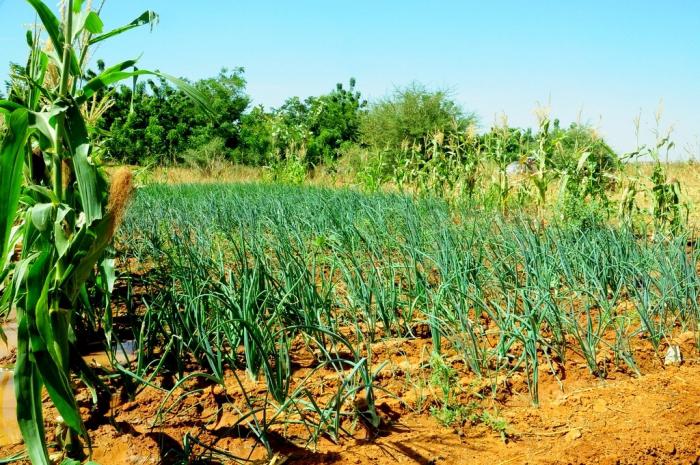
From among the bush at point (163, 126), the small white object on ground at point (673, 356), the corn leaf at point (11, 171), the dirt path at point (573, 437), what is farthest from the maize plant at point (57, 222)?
the bush at point (163, 126)

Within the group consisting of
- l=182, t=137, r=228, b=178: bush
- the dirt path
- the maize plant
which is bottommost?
the dirt path

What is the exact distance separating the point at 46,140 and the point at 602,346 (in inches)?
92.4

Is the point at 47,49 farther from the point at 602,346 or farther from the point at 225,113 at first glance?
the point at 225,113

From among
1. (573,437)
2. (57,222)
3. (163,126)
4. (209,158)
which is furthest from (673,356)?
(163,126)

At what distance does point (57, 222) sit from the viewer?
5.34ft

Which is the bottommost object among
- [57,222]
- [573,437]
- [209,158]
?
[573,437]

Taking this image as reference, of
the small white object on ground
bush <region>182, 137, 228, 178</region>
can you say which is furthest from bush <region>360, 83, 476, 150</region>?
the small white object on ground

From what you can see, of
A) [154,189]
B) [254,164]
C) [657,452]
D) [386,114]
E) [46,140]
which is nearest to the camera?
[46,140]

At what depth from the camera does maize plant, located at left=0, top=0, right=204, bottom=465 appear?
1.52 meters

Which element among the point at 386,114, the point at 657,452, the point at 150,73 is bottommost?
the point at 657,452

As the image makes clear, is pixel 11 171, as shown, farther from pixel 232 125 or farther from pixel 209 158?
pixel 232 125

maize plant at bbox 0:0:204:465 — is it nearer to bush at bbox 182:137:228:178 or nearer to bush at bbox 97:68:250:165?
bush at bbox 182:137:228:178

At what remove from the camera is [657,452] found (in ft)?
6.33

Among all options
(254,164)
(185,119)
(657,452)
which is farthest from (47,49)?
(185,119)
